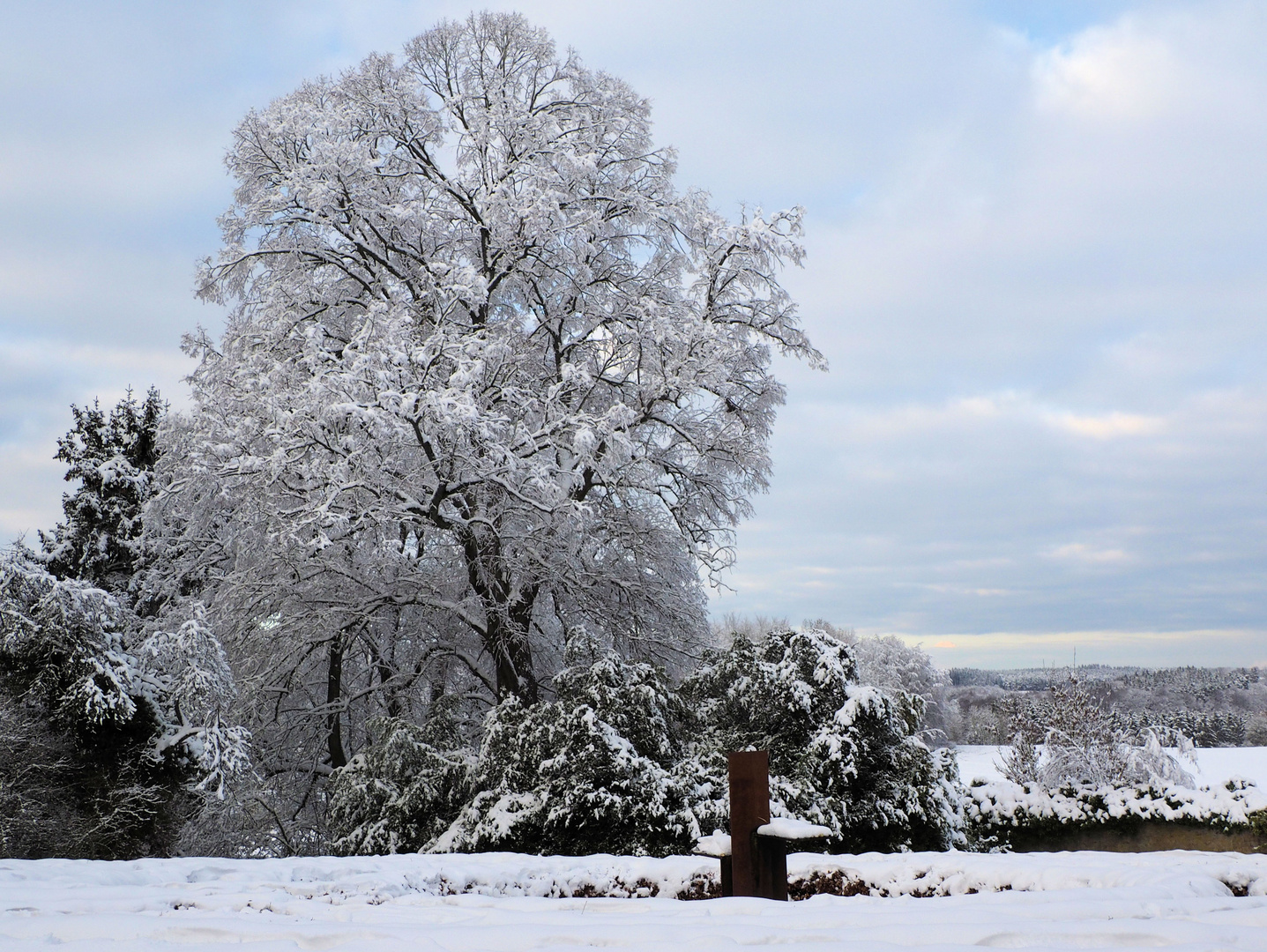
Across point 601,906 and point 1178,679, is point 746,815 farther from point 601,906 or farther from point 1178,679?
point 1178,679

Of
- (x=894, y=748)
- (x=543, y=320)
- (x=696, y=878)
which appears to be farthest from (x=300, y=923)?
(x=543, y=320)

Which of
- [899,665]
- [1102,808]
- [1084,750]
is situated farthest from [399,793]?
[899,665]

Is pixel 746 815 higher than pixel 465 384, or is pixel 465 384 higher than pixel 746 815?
pixel 465 384

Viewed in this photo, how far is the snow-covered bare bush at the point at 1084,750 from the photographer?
45.0 ft

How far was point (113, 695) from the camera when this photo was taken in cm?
1042

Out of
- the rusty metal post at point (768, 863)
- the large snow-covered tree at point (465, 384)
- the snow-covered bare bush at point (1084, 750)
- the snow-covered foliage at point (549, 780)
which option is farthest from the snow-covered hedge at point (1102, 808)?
the rusty metal post at point (768, 863)

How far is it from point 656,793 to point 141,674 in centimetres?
643

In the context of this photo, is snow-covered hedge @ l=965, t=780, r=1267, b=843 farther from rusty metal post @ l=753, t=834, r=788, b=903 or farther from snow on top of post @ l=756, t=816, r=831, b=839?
snow on top of post @ l=756, t=816, r=831, b=839

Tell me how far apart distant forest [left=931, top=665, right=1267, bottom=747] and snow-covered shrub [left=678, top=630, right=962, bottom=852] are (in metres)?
32.5

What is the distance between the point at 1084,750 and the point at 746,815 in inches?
444

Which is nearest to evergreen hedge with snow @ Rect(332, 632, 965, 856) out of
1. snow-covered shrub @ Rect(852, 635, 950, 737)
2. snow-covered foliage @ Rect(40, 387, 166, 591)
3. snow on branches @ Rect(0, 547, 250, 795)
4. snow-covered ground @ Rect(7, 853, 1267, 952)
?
snow on branches @ Rect(0, 547, 250, 795)

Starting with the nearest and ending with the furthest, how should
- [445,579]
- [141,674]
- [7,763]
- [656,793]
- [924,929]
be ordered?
[924,929]
[656,793]
[7,763]
[141,674]
[445,579]

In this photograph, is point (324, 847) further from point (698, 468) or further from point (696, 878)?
point (696, 878)

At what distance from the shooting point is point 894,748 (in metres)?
9.01
